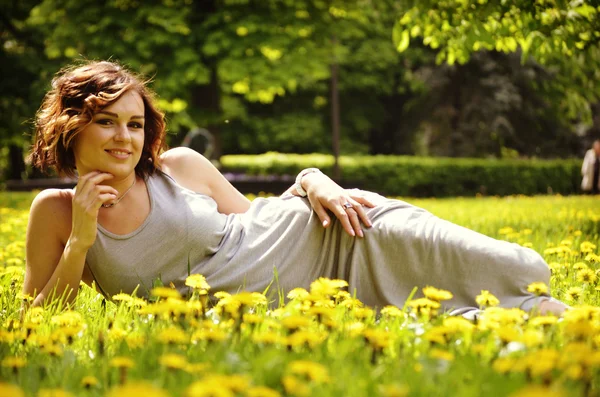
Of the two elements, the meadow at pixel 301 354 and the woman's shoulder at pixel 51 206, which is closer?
the meadow at pixel 301 354

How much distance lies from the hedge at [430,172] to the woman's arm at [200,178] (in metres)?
15.6

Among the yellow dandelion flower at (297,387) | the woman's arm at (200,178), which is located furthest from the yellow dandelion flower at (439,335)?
the woman's arm at (200,178)

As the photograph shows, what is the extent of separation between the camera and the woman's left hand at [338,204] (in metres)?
2.71

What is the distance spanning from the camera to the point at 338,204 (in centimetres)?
273

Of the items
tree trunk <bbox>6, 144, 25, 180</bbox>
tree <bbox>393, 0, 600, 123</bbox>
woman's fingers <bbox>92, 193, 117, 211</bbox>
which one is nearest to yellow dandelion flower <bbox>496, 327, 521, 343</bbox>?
woman's fingers <bbox>92, 193, 117, 211</bbox>

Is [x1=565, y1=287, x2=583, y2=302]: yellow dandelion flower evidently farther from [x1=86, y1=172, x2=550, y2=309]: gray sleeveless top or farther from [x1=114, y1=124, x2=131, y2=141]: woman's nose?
[x1=114, y1=124, x2=131, y2=141]: woman's nose

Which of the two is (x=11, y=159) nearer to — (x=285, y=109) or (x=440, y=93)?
(x=285, y=109)

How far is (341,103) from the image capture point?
1196 inches

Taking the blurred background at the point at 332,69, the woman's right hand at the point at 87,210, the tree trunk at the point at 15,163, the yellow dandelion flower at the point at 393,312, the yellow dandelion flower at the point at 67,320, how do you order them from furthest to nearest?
1. the tree trunk at the point at 15,163
2. the blurred background at the point at 332,69
3. the woman's right hand at the point at 87,210
4. the yellow dandelion flower at the point at 393,312
5. the yellow dandelion flower at the point at 67,320

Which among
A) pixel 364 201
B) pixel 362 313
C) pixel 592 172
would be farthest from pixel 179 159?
pixel 592 172

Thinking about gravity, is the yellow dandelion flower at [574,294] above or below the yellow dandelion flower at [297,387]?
below

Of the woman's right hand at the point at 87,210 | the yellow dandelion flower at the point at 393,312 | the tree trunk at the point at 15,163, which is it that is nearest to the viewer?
the yellow dandelion flower at the point at 393,312

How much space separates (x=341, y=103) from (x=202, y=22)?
16421mm

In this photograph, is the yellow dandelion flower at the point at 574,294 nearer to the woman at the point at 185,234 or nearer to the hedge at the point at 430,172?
the woman at the point at 185,234
